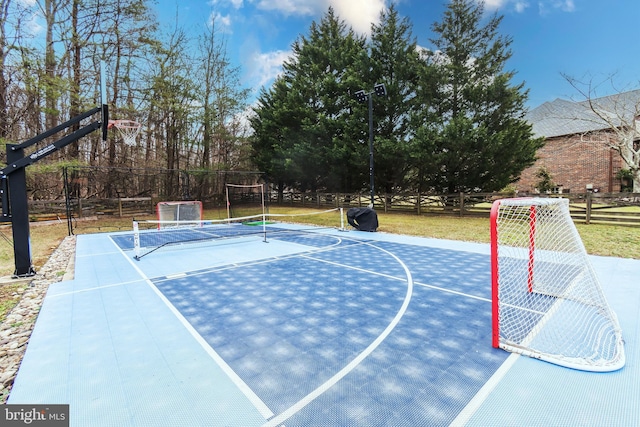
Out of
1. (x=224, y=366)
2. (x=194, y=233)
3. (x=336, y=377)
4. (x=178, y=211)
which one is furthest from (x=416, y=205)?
(x=224, y=366)

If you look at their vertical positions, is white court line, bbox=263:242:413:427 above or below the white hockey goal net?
below

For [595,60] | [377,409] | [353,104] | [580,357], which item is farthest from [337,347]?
[595,60]

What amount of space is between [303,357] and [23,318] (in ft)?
12.3

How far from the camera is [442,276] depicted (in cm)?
537

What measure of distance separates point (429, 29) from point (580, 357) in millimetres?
18917

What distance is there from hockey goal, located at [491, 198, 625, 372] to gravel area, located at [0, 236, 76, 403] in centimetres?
443

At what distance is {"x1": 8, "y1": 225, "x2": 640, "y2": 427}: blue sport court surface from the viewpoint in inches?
82.2

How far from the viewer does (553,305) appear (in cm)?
392

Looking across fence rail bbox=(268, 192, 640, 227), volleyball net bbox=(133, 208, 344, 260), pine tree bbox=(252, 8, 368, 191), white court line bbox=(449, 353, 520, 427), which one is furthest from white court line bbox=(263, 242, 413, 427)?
pine tree bbox=(252, 8, 368, 191)

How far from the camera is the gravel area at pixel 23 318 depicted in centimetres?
267

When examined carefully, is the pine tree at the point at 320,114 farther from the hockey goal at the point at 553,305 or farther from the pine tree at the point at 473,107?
the hockey goal at the point at 553,305

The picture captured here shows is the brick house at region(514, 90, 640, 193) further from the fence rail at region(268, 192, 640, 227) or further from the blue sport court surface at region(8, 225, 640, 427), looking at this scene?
the blue sport court surface at region(8, 225, 640, 427)

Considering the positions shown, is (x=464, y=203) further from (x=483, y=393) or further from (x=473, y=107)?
(x=483, y=393)

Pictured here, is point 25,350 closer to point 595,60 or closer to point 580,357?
point 580,357
